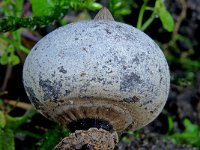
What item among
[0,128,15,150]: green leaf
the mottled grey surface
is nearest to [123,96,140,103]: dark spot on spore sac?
the mottled grey surface

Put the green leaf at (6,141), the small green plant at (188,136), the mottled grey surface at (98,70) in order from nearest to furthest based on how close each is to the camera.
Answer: the mottled grey surface at (98,70), the green leaf at (6,141), the small green plant at (188,136)

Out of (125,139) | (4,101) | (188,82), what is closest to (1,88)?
(4,101)

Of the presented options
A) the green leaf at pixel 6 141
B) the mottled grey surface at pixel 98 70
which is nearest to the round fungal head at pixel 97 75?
the mottled grey surface at pixel 98 70

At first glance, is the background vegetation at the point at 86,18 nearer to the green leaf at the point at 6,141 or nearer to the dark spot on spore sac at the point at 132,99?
the green leaf at the point at 6,141

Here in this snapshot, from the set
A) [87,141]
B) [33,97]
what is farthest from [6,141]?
[87,141]

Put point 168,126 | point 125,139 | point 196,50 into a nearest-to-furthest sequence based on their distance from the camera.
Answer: point 125,139 < point 168,126 < point 196,50

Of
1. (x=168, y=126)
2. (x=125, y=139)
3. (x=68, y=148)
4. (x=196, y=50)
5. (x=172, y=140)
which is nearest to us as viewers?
(x=68, y=148)

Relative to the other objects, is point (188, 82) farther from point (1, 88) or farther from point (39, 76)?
point (39, 76)
